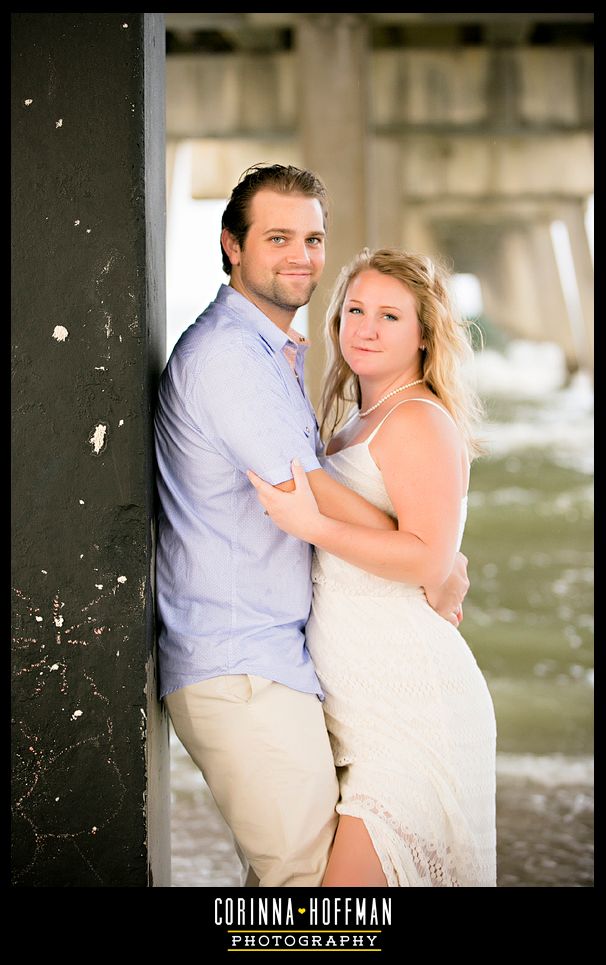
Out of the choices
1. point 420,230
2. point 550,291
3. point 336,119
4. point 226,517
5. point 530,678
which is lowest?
point 530,678

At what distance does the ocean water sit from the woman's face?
366 mm

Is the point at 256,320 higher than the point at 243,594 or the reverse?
higher

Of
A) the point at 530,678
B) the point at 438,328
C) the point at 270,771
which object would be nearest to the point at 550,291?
the point at 530,678

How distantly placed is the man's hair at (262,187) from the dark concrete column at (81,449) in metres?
0.47

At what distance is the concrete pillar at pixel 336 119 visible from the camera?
480 inches

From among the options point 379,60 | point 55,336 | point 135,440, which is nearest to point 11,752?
point 135,440

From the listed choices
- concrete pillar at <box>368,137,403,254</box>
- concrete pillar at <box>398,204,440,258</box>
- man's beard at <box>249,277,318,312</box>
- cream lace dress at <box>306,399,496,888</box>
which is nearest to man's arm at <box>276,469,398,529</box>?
cream lace dress at <box>306,399,496,888</box>

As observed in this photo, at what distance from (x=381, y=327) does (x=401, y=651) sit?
104cm

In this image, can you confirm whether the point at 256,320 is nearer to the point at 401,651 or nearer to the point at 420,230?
the point at 401,651

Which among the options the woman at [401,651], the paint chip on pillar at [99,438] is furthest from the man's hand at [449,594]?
the paint chip on pillar at [99,438]

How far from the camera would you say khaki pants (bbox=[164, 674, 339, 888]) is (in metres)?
3.39

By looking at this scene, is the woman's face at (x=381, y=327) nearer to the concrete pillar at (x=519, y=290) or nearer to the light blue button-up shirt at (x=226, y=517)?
the light blue button-up shirt at (x=226, y=517)

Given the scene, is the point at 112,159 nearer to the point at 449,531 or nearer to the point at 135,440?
the point at 135,440

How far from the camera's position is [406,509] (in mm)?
3533
